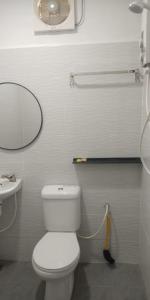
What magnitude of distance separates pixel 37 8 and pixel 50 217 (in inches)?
65.7

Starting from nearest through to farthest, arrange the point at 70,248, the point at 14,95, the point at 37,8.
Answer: the point at 70,248 < the point at 37,8 < the point at 14,95

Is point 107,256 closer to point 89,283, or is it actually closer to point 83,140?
point 89,283

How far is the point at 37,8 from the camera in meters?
1.89

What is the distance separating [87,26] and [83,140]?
899 millimetres

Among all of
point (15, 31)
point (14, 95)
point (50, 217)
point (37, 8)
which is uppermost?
point (37, 8)

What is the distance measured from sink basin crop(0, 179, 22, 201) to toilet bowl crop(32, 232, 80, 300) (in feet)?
1.46

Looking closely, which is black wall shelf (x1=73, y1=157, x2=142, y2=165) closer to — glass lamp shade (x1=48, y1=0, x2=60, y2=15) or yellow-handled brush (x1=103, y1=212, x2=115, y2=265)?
yellow-handled brush (x1=103, y1=212, x2=115, y2=265)

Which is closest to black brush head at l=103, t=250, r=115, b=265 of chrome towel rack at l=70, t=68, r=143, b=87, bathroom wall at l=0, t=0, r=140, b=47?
chrome towel rack at l=70, t=68, r=143, b=87

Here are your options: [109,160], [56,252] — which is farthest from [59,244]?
[109,160]

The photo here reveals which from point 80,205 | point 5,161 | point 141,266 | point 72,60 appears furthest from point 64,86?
point 141,266

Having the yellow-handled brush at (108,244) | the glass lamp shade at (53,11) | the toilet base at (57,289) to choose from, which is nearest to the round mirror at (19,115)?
the glass lamp shade at (53,11)

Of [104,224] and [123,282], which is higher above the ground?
[104,224]

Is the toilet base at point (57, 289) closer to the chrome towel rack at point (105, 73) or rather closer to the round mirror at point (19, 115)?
the round mirror at point (19, 115)

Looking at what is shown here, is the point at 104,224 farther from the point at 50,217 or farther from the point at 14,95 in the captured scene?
the point at 14,95
